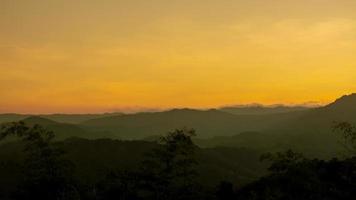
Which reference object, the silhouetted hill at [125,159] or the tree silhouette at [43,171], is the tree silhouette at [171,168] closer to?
the tree silhouette at [43,171]

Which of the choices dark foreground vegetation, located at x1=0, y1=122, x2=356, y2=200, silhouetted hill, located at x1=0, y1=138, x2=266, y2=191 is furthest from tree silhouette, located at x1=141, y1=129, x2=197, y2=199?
silhouetted hill, located at x1=0, y1=138, x2=266, y2=191

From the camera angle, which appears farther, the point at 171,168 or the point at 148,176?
the point at 148,176

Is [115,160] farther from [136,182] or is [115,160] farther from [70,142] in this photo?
[136,182]

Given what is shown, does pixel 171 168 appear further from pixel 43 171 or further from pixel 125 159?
pixel 125 159

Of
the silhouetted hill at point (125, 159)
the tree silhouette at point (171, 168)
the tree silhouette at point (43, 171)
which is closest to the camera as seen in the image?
the tree silhouette at point (43, 171)

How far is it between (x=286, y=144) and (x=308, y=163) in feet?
577

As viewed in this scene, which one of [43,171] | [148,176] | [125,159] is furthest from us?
[125,159]

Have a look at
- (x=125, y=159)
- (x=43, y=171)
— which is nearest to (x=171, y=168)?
(x=43, y=171)

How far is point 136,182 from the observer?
21.3 meters

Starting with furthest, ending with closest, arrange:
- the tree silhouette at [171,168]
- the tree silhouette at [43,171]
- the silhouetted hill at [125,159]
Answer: the silhouetted hill at [125,159], the tree silhouette at [171,168], the tree silhouette at [43,171]

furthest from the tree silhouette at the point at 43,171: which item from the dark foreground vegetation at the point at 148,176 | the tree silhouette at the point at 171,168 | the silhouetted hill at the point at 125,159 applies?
the silhouetted hill at the point at 125,159

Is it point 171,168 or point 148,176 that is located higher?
point 171,168

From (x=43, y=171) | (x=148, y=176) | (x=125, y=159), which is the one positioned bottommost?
(x=125, y=159)

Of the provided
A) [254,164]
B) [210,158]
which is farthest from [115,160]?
[254,164]
